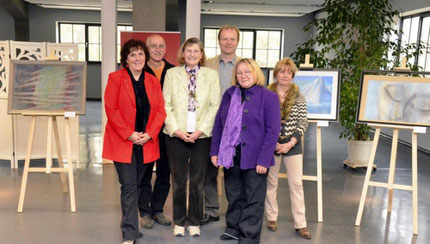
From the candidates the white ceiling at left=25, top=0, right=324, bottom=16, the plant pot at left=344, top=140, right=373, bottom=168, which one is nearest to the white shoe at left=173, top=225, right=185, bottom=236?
the plant pot at left=344, top=140, right=373, bottom=168

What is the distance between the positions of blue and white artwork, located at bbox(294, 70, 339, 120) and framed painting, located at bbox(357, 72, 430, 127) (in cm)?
24

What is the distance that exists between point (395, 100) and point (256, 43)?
1066 cm

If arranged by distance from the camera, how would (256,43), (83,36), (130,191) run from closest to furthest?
(130,191)
(83,36)
(256,43)

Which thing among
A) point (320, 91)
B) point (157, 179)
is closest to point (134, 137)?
point (157, 179)

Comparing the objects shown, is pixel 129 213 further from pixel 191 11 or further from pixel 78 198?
pixel 191 11

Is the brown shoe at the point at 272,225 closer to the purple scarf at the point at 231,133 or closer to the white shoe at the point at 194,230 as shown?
the white shoe at the point at 194,230

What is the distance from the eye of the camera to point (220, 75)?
3.54 m

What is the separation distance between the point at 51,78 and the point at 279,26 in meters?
11.0

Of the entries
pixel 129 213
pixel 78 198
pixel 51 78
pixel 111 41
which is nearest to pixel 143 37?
pixel 111 41

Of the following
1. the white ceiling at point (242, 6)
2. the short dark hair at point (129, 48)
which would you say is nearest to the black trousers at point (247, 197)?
the short dark hair at point (129, 48)

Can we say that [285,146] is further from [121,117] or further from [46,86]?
[46,86]

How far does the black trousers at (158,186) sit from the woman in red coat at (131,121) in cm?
25

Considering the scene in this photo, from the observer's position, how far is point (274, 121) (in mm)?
2867

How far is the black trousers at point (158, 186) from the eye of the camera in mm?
3326
